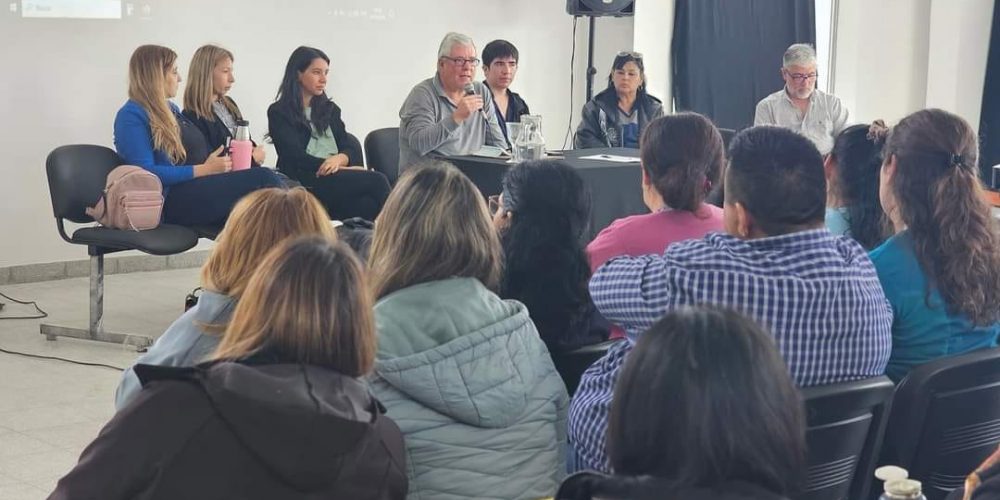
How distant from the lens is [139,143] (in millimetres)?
5332

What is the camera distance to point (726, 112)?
28.3ft

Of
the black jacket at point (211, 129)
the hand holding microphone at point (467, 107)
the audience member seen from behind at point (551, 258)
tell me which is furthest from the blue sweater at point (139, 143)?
the audience member seen from behind at point (551, 258)

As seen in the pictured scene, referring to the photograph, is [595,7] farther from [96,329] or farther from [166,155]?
[96,329]

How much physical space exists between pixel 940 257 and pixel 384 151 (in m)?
3.99

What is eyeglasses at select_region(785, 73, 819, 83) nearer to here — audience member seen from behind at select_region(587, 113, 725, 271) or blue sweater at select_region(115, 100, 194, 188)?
blue sweater at select_region(115, 100, 194, 188)

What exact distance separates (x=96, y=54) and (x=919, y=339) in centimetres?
512

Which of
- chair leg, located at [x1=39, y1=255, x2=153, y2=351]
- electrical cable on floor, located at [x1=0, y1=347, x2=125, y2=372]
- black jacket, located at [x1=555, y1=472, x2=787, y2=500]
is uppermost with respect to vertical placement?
black jacket, located at [x1=555, y1=472, x2=787, y2=500]

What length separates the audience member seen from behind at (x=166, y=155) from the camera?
5348 millimetres

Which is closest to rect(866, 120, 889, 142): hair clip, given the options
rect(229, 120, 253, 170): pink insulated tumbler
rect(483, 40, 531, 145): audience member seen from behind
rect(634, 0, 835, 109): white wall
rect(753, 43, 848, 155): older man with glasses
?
rect(483, 40, 531, 145): audience member seen from behind

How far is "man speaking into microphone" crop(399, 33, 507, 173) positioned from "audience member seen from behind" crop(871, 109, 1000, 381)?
305cm

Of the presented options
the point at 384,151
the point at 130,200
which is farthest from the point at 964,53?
the point at 130,200

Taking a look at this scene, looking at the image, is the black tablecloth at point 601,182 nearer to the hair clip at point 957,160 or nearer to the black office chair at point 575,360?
the black office chair at point 575,360

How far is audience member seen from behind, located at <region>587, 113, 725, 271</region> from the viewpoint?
286 cm

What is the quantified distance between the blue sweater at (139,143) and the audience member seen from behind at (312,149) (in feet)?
2.03
